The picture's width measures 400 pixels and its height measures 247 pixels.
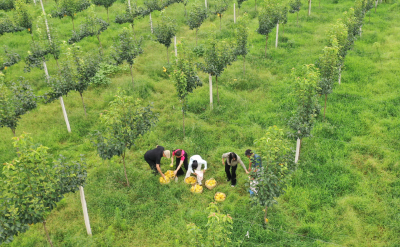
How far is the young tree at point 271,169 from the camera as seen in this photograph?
23.4 feet

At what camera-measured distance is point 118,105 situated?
29.4 ft

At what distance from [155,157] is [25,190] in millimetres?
4138

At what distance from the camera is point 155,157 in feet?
32.0

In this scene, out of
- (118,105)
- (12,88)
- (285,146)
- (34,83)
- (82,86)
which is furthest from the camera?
(34,83)

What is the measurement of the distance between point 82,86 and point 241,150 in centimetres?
721

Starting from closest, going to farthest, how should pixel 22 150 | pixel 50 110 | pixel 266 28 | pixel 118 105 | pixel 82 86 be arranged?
pixel 22 150 < pixel 118 105 < pixel 82 86 < pixel 50 110 < pixel 266 28

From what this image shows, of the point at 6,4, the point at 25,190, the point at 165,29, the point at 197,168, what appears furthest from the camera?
the point at 6,4

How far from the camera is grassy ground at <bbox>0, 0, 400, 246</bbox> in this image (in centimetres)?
800

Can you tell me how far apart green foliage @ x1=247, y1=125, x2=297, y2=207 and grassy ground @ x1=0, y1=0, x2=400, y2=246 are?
1.19 meters

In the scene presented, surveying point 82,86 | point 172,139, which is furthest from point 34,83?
point 172,139

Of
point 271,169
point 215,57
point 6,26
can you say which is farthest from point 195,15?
point 271,169

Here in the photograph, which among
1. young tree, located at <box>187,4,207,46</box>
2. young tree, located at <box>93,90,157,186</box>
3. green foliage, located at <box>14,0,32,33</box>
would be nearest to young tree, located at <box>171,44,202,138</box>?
young tree, located at <box>93,90,157,186</box>

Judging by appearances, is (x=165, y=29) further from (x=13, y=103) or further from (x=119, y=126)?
(x=119, y=126)

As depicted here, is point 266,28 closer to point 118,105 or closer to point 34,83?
point 118,105
